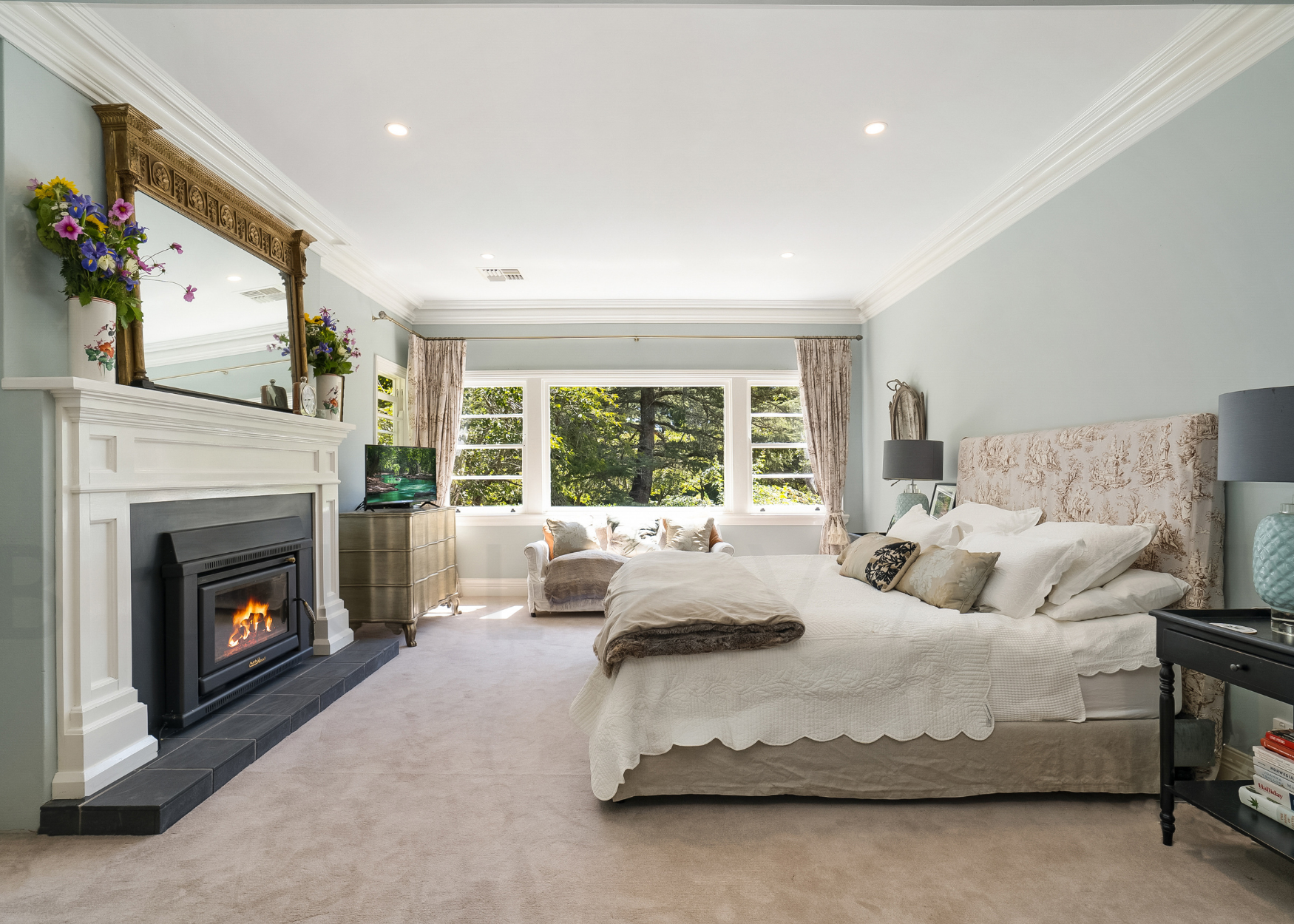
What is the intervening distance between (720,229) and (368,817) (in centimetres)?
370

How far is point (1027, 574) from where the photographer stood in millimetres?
2713

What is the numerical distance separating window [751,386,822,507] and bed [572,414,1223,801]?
13.2ft

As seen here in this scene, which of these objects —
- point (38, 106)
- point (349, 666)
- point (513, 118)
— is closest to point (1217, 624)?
point (513, 118)

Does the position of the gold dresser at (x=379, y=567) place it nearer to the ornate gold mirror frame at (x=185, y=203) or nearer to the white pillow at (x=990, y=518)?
the ornate gold mirror frame at (x=185, y=203)

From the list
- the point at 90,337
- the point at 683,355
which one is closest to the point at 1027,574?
the point at 90,337

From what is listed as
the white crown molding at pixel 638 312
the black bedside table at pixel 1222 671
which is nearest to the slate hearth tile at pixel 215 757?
the black bedside table at pixel 1222 671

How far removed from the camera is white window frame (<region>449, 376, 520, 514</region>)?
21.0 ft

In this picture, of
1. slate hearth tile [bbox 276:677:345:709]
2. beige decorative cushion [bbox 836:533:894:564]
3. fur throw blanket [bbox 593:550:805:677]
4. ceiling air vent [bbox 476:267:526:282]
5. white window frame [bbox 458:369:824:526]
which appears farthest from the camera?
white window frame [bbox 458:369:824:526]

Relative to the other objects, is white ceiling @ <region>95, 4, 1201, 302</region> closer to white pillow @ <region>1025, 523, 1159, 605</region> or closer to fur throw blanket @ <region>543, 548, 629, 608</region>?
white pillow @ <region>1025, 523, 1159, 605</region>

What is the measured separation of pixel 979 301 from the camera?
4.18 m

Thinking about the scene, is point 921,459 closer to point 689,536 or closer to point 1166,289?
point 1166,289

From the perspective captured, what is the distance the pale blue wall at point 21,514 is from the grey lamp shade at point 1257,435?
364 cm

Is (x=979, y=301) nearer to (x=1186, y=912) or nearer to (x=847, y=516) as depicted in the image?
(x=847, y=516)

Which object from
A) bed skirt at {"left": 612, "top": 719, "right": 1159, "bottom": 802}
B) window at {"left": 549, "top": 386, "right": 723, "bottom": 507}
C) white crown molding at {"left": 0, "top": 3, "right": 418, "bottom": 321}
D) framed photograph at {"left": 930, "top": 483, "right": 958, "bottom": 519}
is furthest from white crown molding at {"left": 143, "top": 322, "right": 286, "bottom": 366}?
framed photograph at {"left": 930, "top": 483, "right": 958, "bottom": 519}
